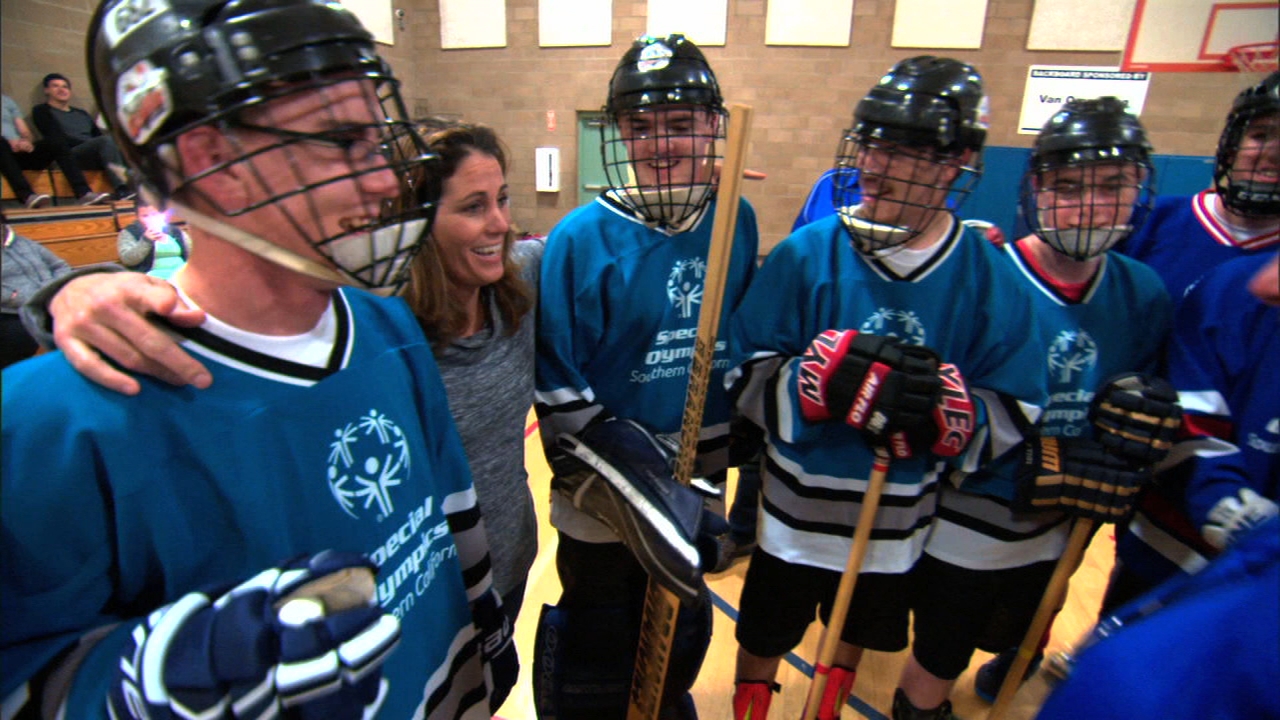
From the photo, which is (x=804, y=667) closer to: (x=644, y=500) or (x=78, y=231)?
(x=644, y=500)

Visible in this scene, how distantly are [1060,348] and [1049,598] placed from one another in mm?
623

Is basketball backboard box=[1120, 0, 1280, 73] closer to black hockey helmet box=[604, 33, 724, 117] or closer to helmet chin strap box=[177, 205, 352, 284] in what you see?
black hockey helmet box=[604, 33, 724, 117]

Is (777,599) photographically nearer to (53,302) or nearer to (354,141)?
(354,141)

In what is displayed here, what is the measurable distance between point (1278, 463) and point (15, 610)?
6.56 ft

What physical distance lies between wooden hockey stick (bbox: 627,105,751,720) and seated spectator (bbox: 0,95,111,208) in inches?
226

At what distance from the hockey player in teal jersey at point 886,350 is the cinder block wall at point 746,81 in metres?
5.48

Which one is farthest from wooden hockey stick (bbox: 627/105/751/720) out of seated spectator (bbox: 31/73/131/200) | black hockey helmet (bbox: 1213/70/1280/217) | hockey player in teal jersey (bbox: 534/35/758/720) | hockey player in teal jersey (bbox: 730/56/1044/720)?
seated spectator (bbox: 31/73/131/200)

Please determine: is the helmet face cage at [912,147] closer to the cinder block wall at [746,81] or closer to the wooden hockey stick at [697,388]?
the wooden hockey stick at [697,388]

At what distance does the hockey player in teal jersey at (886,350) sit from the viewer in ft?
4.03

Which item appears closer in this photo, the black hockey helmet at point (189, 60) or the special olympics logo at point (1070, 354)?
the black hockey helmet at point (189, 60)

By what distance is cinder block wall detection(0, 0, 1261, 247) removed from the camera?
5465 millimetres

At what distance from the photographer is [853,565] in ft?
4.55

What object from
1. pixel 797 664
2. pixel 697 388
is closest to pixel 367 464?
pixel 697 388


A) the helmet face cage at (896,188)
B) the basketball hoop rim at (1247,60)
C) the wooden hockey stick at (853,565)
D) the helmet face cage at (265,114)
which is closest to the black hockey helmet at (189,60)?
the helmet face cage at (265,114)
